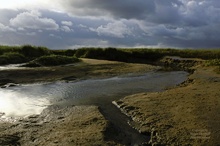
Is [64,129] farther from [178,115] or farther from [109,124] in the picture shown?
[178,115]

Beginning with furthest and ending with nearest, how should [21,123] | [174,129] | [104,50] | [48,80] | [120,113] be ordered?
[104,50]
[48,80]
[120,113]
[21,123]
[174,129]

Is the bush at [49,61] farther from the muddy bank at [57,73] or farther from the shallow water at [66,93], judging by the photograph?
the shallow water at [66,93]

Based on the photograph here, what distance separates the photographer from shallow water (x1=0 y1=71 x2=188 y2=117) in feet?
40.8

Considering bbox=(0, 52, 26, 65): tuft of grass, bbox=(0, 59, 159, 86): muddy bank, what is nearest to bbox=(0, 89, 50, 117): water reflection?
bbox=(0, 59, 159, 86): muddy bank

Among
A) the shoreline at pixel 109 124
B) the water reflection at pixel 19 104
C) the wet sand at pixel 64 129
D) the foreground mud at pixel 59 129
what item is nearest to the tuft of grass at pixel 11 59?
the water reflection at pixel 19 104

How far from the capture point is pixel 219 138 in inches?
337

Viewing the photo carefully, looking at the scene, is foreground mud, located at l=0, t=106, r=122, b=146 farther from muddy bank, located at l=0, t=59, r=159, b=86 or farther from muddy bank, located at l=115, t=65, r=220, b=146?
muddy bank, located at l=0, t=59, r=159, b=86

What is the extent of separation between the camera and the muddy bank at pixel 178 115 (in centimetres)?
862

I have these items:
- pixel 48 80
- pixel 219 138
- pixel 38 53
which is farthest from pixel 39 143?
pixel 38 53

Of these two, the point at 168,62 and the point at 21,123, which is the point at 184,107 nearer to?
the point at 21,123

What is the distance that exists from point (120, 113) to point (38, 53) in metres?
25.3

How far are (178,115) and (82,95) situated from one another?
228 inches

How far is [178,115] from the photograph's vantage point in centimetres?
1052

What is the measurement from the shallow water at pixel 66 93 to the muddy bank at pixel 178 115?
6.82 feet
